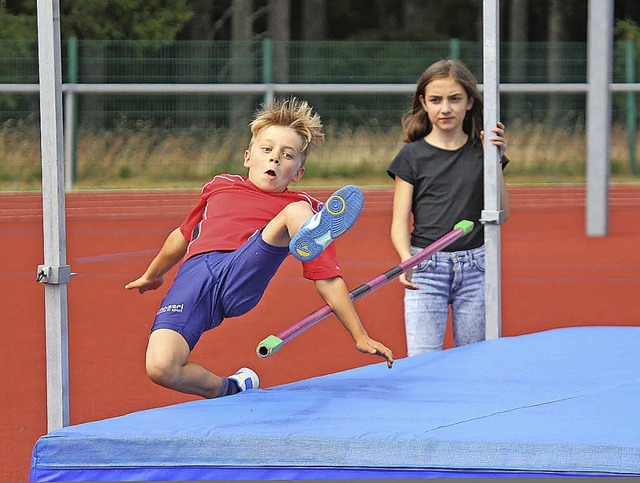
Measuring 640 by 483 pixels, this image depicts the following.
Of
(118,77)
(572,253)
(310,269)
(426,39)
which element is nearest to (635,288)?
(572,253)

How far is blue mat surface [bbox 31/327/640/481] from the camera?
2605 mm

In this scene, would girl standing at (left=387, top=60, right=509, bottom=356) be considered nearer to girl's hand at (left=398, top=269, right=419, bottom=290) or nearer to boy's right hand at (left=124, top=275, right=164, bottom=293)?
girl's hand at (left=398, top=269, right=419, bottom=290)

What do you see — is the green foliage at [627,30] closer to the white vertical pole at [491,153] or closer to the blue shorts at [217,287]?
the white vertical pole at [491,153]

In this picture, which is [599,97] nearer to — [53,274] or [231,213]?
[231,213]

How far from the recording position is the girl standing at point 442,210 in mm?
4008

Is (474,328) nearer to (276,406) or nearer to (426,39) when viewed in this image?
(276,406)

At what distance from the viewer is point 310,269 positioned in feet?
10.7

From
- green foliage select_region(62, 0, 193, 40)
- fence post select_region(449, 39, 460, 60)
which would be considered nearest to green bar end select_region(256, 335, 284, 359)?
fence post select_region(449, 39, 460, 60)

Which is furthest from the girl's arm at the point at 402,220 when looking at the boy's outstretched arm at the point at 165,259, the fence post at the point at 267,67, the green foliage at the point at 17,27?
the green foliage at the point at 17,27

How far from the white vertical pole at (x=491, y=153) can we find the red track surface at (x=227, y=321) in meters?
1.51

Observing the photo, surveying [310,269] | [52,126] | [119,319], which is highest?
[52,126]

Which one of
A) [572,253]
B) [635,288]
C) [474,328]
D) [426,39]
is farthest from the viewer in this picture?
[426,39]

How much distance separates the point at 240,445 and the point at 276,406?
0.35 meters

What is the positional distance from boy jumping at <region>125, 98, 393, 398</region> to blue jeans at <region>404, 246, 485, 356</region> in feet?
2.00
